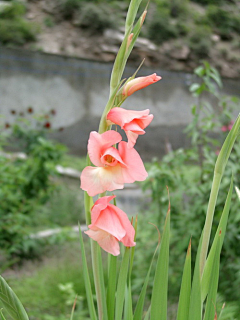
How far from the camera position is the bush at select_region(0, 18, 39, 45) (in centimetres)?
559

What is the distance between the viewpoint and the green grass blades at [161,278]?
2.21ft

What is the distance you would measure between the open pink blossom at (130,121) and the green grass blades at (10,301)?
29cm

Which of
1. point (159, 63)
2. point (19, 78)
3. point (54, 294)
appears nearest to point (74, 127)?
point (19, 78)

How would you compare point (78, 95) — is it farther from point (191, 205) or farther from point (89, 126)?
point (191, 205)

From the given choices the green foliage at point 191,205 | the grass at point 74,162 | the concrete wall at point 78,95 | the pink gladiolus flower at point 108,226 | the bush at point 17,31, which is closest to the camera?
the pink gladiolus flower at point 108,226

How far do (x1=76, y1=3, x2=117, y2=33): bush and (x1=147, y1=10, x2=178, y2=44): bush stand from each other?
822 mm

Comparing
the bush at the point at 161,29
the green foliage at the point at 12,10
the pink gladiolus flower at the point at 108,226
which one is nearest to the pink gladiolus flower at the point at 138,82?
the pink gladiolus flower at the point at 108,226

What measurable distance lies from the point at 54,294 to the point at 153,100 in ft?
14.3

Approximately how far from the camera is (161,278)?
0.67 meters

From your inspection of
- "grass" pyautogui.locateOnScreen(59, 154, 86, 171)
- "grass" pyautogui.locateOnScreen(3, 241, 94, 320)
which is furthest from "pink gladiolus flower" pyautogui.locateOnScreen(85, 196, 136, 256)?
"grass" pyautogui.locateOnScreen(59, 154, 86, 171)

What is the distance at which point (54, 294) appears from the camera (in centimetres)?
224

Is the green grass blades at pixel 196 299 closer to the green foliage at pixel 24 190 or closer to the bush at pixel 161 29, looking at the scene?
the green foliage at pixel 24 190

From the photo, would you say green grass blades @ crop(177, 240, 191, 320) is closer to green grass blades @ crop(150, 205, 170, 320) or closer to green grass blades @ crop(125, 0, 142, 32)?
green grass blades @ crop(150, 205, 170, 320)

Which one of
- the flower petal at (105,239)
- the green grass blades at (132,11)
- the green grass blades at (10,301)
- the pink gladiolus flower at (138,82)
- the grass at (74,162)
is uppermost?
the green grass blades at (132,11)
